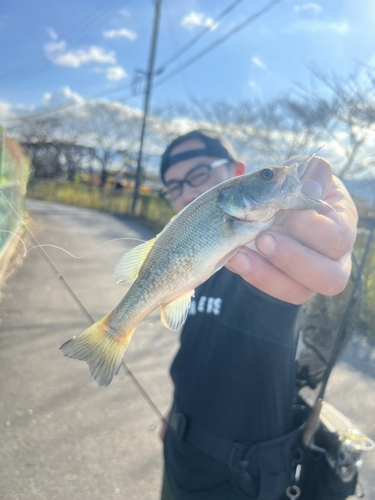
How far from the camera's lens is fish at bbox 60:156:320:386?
3.87 ft

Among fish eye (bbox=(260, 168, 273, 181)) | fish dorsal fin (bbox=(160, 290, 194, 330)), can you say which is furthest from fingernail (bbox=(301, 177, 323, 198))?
fish dorsal fin (bbox=(160, 290, 194, 330))

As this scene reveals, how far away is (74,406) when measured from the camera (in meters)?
3.46

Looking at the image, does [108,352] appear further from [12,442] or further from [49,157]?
[49,157]

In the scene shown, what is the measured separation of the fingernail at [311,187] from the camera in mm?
1275

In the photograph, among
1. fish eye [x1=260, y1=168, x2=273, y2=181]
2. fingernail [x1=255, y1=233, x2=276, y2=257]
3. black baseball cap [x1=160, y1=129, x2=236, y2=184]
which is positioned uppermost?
fish eye [x1=260, y1=168, x2=273, y2=181]

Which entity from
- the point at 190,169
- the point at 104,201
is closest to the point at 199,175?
the point at 190,169

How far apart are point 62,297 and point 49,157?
55.2 feet

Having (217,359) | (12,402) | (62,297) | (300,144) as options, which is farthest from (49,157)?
(217,359)

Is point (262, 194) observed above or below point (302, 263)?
above

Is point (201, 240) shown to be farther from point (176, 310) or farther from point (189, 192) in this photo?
point (189, 192)

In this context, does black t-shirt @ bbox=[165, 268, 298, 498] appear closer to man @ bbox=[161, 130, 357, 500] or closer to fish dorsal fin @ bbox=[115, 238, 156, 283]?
man @ bbox=[161, 130, 357, 500]

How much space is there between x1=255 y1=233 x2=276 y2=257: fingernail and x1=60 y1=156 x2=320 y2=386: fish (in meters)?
0.06

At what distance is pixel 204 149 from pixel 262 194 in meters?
1.24

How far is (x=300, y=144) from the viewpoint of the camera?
1084cm
